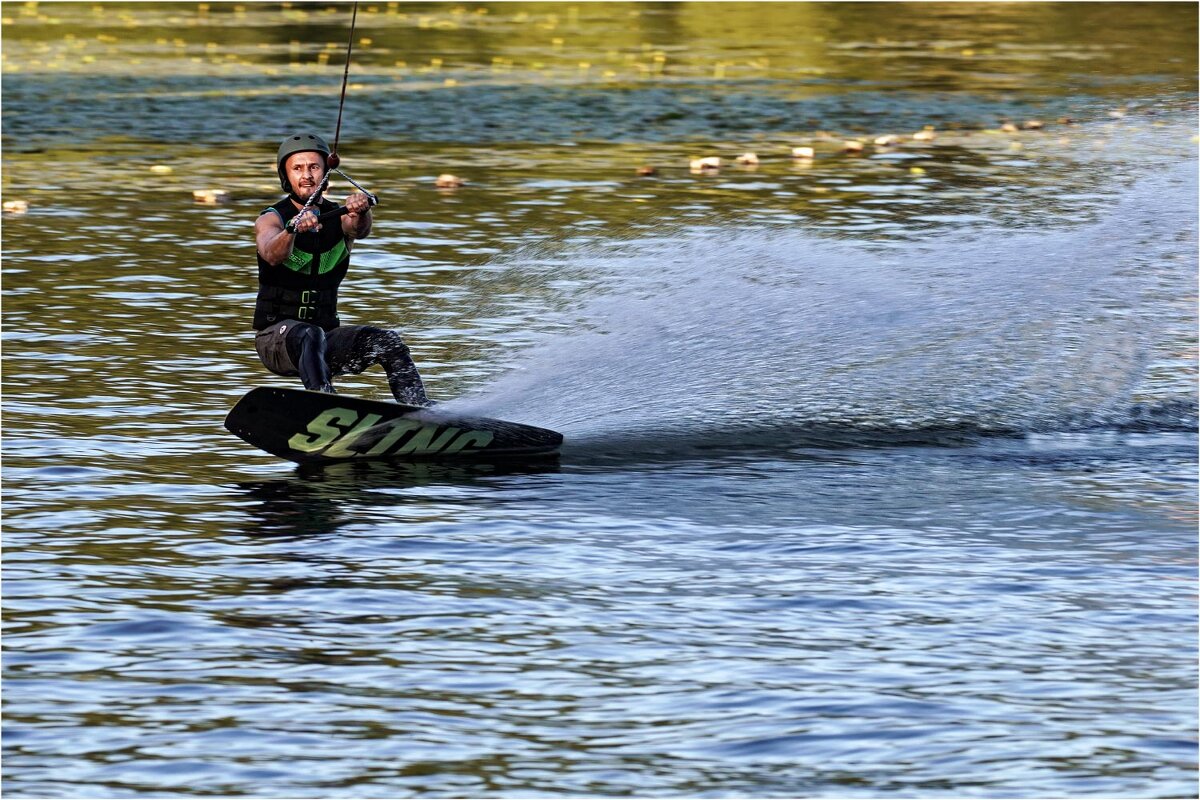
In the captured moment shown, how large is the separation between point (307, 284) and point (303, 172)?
2.07ft

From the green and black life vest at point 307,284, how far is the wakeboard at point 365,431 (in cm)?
61

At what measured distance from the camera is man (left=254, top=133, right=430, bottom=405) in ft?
41.2

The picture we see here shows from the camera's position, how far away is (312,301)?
12.8m

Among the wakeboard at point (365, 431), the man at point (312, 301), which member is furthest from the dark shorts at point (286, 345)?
the wakeboard at point (365, 431)

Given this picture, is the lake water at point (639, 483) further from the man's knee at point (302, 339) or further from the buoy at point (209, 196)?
the man's knee at point (302, 339)

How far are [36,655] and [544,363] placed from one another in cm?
651

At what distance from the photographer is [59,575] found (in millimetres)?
10273

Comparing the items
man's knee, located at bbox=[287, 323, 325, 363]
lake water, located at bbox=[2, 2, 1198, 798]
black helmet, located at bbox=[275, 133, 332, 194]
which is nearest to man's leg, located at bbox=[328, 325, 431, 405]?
man's knee, located at bbox=[287, 323, 325, 363]

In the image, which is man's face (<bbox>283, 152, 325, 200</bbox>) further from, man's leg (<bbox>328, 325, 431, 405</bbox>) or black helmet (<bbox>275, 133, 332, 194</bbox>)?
man's leg (<bbox>328, 325, 431, 405</bbox>)

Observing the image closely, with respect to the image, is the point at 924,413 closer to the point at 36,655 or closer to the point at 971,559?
the point at 971,559

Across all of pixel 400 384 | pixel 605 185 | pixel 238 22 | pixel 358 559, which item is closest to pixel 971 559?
pixel 358 559

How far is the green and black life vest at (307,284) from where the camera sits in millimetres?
12664

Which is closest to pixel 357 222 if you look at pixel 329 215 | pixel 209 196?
pixel 329 215

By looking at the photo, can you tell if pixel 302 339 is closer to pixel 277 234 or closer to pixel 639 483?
pixel 277 234
